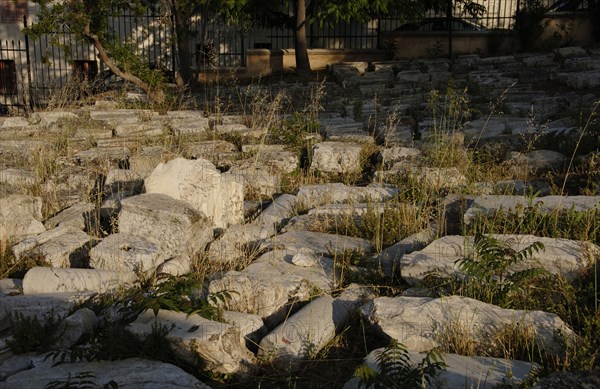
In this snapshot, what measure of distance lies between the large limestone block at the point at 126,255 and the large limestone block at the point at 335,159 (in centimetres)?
276

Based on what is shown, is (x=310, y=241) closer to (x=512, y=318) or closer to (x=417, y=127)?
(x=512, y=318)

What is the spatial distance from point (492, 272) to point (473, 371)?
1.06m

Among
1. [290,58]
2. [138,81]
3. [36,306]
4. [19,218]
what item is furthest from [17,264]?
[290,58]

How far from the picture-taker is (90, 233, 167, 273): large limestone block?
4.88 m

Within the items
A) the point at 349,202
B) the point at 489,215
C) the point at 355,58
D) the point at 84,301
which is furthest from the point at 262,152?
the point at 355,58

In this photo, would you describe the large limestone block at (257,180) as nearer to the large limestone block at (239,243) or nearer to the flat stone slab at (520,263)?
the large limestone block at (239,243)

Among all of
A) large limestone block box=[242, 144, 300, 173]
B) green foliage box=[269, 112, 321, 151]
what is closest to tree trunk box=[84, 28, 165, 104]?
green foliage box=[269, 112, 321, 151]

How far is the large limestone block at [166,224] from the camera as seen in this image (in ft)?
17.0

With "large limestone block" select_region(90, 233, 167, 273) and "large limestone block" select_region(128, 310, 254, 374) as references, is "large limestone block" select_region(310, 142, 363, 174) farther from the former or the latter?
"large limestone block" select_region(128, 310, 254, 374)

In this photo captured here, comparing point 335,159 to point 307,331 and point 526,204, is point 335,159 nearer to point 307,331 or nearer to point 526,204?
point 526,204

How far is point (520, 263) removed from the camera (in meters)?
4.54

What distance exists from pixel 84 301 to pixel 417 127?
19.0 ft

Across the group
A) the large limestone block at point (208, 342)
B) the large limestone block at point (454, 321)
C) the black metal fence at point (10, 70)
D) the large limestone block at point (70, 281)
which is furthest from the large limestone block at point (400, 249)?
the black metal fence at point (10, 70)

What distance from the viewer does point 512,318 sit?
391cm
